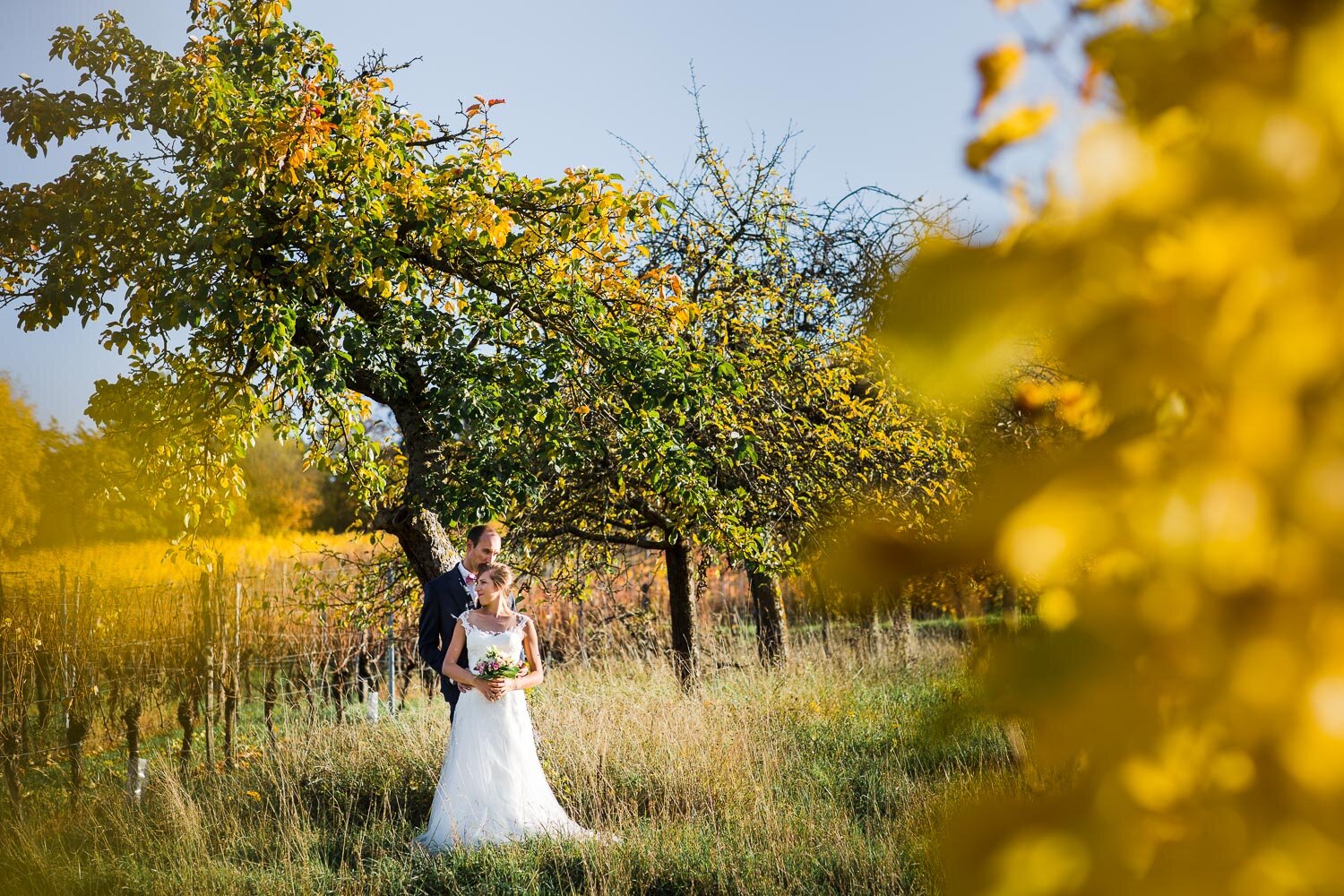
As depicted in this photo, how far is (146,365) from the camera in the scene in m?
5.05

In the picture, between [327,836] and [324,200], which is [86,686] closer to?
[327,836]

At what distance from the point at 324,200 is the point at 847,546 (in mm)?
4686

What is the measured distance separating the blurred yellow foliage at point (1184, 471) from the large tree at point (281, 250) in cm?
427

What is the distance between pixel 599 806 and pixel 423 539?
1823mm

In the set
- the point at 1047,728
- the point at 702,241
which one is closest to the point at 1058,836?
the point at 1047,728

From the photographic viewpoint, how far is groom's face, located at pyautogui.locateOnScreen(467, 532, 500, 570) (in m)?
4.98

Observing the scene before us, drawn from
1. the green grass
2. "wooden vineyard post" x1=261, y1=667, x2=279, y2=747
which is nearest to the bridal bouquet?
the green grass

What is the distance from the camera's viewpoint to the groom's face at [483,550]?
196 inches

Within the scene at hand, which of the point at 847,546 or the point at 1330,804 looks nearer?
the point at 1330,804

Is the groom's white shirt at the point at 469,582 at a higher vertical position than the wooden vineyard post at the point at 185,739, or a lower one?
higher

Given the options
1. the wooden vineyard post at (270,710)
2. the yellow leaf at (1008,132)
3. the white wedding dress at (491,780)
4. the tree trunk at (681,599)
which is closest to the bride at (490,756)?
the white wedding dress at (491,780)

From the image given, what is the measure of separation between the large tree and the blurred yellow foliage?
168 inches

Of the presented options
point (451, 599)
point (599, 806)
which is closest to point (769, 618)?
point (599, 806)

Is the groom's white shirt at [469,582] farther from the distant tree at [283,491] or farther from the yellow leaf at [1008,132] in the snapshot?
the distant tree at [283,491]
